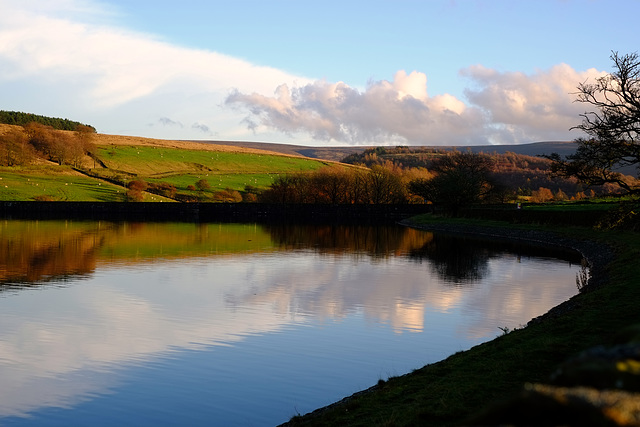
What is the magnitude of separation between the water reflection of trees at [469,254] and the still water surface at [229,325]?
0.39 meters

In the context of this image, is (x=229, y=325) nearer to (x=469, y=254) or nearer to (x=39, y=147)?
(x=469, y=254)

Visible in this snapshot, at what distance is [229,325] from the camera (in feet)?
89.4

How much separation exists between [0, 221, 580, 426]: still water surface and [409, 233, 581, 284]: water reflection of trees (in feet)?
1.27

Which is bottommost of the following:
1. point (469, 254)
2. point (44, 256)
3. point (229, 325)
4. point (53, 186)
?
point (44, 256)

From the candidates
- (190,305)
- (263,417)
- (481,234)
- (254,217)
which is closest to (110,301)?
(190,305)

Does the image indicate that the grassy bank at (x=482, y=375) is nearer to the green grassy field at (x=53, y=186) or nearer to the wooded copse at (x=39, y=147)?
the green grassy field at (x=53, y=186)

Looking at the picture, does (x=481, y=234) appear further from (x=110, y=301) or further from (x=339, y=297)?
(x=110, y=301)

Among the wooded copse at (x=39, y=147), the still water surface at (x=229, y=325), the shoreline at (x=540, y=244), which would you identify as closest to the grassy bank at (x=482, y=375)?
the shoreline at (x=540, y=244)

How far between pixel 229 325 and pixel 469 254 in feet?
127

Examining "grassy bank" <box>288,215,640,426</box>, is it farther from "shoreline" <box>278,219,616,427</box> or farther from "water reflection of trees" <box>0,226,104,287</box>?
"water reflection of trees" <box>0,226,104,287</box>

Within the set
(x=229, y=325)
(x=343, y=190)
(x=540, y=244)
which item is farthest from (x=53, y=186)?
(x=229, y=325)

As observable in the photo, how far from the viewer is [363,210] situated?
15925 cm

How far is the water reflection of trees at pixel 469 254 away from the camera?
46.8m

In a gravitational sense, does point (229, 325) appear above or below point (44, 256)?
above
